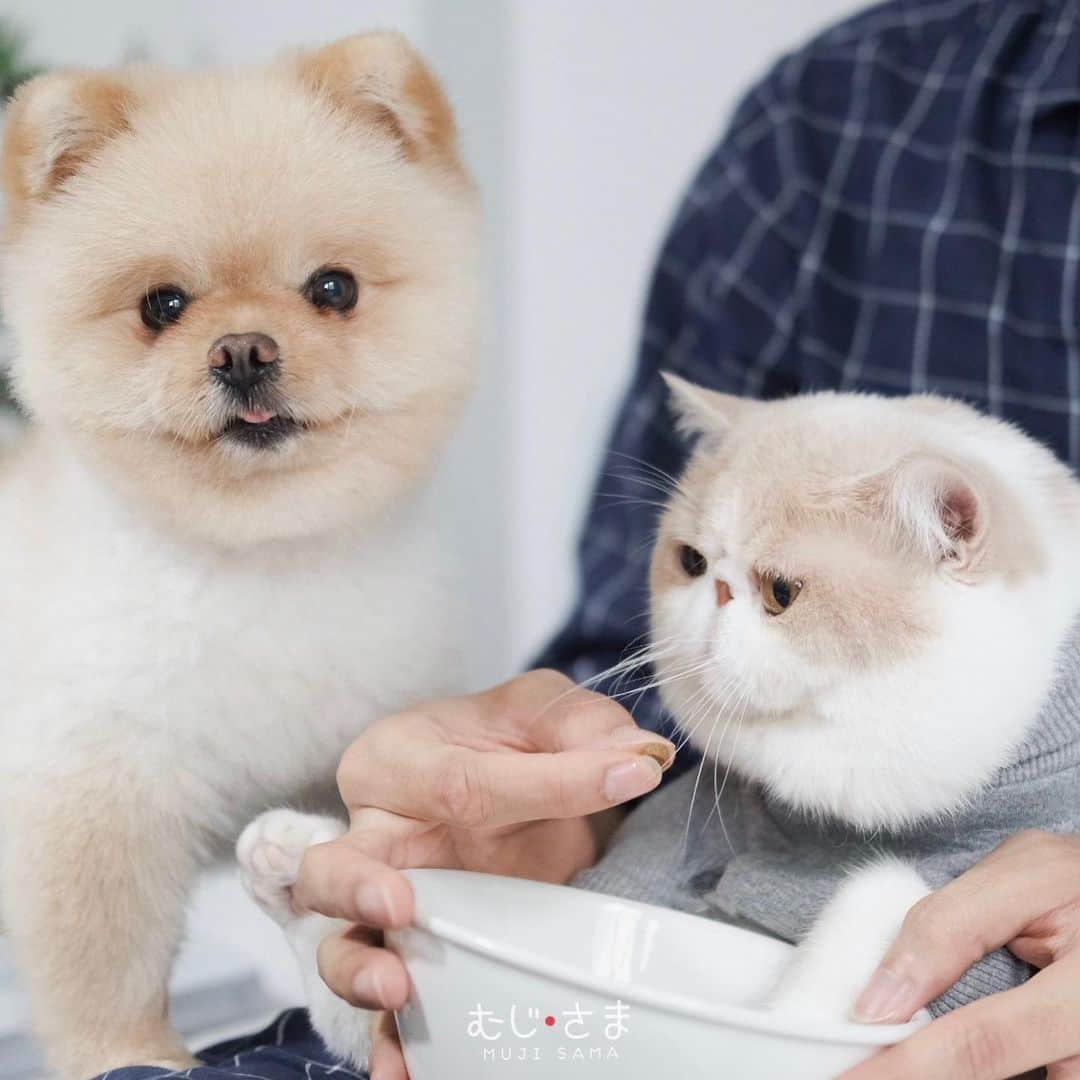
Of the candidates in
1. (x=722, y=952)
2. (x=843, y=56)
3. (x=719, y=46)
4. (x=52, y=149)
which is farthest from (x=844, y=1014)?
(x=719, y=46)

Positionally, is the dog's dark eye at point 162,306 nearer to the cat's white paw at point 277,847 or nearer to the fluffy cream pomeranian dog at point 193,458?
the fluffy cream pomeranian dog at point 193,458

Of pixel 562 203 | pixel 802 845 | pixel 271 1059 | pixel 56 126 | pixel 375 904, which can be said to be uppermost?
pixel 56 126

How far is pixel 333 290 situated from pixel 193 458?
14 cm

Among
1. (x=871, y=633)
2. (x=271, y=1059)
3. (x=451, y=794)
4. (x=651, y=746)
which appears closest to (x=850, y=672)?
(x=871, y=633)

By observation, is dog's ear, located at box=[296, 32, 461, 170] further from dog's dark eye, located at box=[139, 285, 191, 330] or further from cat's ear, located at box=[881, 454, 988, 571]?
cat's ear, located at box=[881, 454, 988, 571]

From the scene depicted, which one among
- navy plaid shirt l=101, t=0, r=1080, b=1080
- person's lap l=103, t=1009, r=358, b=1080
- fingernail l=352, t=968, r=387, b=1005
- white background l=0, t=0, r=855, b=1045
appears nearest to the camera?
fingernail l=352, t=968, r=387, b=1005

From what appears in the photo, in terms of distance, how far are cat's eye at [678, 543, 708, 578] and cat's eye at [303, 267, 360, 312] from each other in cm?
33

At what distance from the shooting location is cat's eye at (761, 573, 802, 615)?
844 mm

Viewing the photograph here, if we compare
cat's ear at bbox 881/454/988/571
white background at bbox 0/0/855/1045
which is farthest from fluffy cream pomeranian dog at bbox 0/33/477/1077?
white background at bbox 0/0/855/1045

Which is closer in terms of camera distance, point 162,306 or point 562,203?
point 162,306

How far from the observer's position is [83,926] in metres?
0.83

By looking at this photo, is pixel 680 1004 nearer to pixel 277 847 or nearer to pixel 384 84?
pixel 277 847

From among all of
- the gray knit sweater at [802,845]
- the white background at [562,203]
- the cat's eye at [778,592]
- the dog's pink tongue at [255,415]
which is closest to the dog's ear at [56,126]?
the dog's pink tongue at [255,415]

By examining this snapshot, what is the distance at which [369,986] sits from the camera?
0.72 metres
